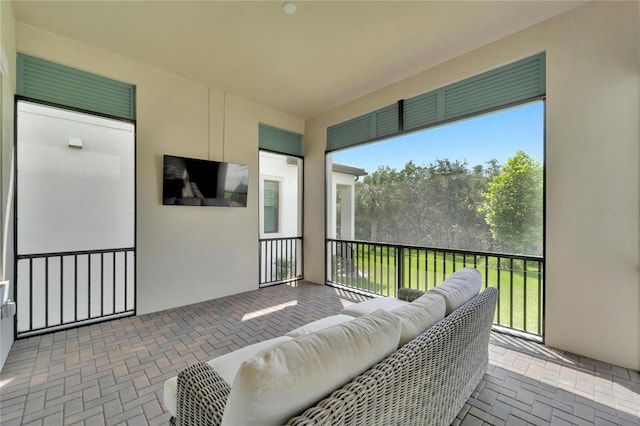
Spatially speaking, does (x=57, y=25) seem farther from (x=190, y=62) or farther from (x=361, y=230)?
(x=361, y=230)

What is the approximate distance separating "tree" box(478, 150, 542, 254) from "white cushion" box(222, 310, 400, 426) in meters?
2.56

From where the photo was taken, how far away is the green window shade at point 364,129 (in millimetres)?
3940

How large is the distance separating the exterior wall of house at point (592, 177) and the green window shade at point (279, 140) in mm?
3432

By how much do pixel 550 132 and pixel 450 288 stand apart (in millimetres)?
1991

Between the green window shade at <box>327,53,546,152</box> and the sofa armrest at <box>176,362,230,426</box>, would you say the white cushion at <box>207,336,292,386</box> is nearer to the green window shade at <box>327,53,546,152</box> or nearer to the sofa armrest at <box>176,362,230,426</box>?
the sofa armrest at <box>176,362,230,426</box>

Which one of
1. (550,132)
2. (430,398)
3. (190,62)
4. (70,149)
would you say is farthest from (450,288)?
(70,149)

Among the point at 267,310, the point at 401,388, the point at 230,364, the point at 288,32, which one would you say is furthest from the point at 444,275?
the point at 288,32

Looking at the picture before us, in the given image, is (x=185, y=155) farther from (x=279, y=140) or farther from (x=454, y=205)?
(x=454, y=205)

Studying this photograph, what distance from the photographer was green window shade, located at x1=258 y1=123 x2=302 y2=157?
4688 mm

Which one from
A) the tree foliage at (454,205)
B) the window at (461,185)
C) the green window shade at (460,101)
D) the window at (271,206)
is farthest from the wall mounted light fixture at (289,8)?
the window at (271,206)

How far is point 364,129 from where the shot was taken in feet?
14.1

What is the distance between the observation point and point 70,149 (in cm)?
387

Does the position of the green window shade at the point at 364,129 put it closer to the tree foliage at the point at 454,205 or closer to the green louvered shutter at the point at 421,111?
the green louvered shutter at the point at 421,111

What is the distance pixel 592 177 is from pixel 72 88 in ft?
17.4
